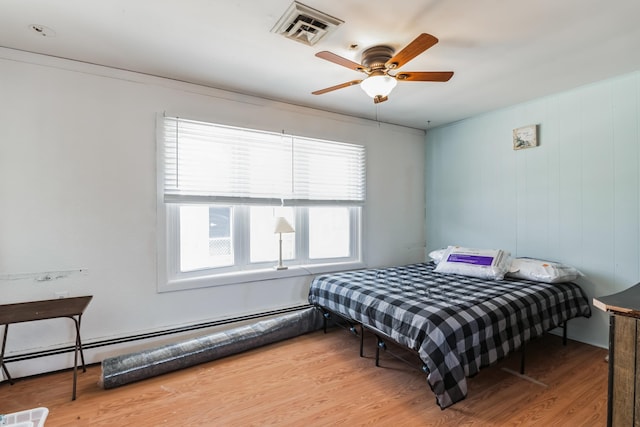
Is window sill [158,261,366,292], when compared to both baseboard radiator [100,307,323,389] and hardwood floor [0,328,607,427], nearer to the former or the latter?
baseboard radiator [100,307,323,389]

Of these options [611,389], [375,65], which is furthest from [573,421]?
[375,65]

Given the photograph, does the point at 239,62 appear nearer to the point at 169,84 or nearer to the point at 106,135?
the point at 169,84

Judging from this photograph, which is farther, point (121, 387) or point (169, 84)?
point (169, 84)

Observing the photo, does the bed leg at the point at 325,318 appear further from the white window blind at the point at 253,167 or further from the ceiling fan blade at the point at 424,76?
the ceiling fan blade at the point at 424,76

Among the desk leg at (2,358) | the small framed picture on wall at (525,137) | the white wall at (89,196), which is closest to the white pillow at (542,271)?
the small framed picture on wall at (525,137)

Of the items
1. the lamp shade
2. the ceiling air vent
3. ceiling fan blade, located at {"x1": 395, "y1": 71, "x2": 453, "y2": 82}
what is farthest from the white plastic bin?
ceiling fan blade, located at {"x1": 395, "y1": 71, "x2": 453, "y2": 82}

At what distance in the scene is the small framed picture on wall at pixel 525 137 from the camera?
3.21 meters

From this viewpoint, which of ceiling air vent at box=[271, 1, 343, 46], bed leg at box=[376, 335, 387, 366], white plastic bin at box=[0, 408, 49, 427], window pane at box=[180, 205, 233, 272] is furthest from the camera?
window pane at box=[180, 205, 233, 272]

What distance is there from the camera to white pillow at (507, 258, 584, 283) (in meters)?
2.73

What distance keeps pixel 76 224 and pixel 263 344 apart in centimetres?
189

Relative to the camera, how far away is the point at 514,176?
3406 mm

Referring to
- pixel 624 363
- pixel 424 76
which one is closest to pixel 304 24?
pixel 424 76

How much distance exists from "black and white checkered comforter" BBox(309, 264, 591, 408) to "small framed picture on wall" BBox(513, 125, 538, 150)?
58.8 inches

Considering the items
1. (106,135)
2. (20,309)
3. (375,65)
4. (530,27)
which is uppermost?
(530,27)
